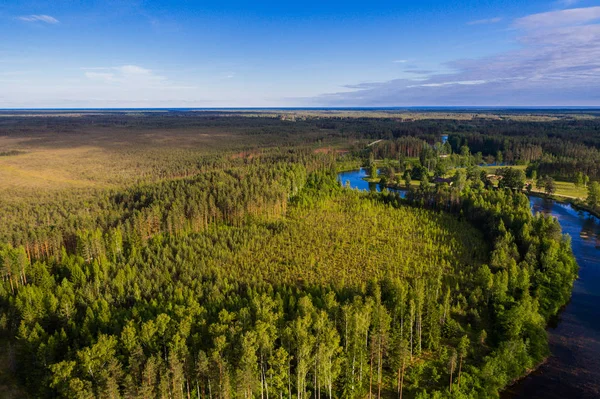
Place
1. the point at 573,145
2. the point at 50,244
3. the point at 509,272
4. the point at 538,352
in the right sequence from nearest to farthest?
the point at 538,352
the point at 509,272
the point at 50,244
the point at 573,145

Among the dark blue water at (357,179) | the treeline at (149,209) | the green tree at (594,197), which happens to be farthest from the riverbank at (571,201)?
the treeline at (149,209)

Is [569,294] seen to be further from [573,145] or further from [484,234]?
[573,145]

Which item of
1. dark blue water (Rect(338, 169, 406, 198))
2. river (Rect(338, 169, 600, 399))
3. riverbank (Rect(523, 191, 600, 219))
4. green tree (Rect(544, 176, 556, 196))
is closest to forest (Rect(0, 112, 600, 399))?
river (Rect(338, 169, 600, 399))

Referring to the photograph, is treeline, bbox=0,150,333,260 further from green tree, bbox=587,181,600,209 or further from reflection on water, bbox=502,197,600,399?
green tree, bbox=587,181,600,209

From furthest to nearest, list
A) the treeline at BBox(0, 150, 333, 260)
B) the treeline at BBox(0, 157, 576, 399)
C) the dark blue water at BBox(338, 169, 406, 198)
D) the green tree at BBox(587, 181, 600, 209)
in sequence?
the dark blue water at BBox(338, 169, 406, 198)
the green tree at BBox(587, 181, 600, 209)
the treeline at BBox(0, 150, 333, 260)
the treeline at BBox(0, 157, 576, 399)

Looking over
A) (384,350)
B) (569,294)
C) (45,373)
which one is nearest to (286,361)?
(384,350)

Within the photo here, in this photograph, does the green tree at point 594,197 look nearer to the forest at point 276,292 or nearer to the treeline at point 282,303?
the forest at point 276,292
